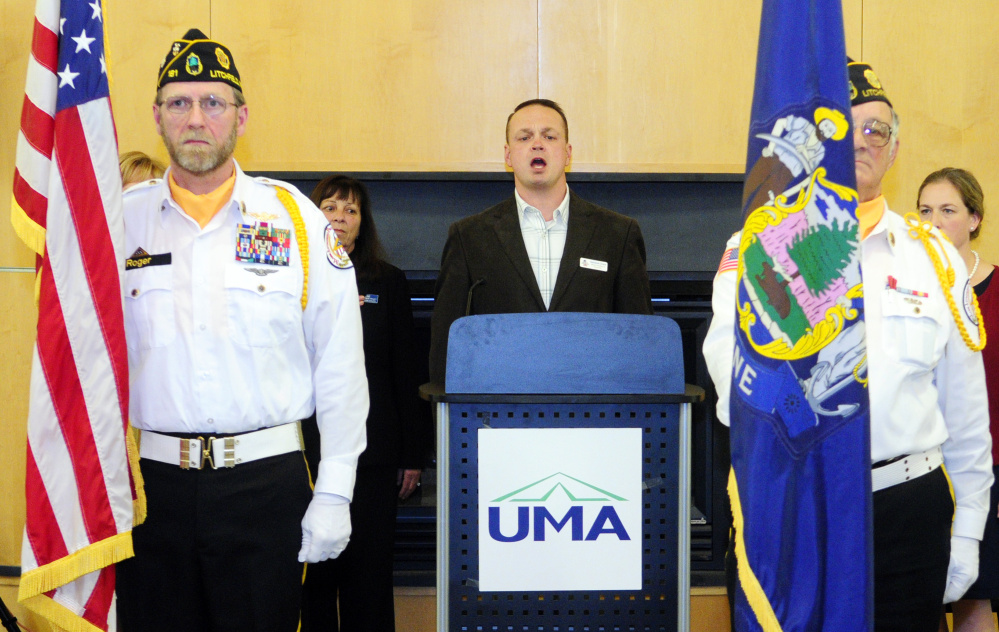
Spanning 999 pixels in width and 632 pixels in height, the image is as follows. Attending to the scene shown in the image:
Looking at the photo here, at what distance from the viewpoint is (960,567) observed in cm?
199

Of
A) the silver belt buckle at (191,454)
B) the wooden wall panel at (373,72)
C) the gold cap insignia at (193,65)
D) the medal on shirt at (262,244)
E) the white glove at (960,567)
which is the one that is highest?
the wooden wall panel at (373,72)

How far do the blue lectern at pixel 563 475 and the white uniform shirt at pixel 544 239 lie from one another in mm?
1121

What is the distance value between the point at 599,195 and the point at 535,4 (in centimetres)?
89

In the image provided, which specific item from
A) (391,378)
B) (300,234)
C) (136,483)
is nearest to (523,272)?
(391,378)

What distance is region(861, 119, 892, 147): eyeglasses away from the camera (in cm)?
187

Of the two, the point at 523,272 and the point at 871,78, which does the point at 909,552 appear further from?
the point at 523,272

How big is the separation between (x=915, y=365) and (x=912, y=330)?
0.25ft

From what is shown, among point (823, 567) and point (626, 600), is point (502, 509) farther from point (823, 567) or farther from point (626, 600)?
point (823, 567)

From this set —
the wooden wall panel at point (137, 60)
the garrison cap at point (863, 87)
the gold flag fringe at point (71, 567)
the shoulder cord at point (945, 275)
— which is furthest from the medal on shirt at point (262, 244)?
the wooden wall panel at point (137, 60)

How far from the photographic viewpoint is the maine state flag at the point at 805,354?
1.67 m

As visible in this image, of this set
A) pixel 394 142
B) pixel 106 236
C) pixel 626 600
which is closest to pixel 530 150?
pixel 394 142

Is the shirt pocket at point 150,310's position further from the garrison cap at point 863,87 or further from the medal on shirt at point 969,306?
the medal on shirt at point 969,306

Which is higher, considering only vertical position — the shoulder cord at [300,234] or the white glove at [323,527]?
the shoulder cord at [300,234]

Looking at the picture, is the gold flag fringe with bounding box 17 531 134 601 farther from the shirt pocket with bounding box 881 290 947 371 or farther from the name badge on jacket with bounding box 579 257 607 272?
the shirt pocket with bounding box 881 290 947 371
